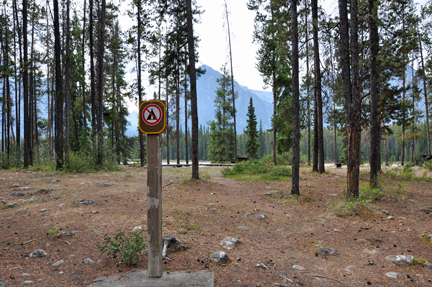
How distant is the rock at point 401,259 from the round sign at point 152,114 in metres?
4.45

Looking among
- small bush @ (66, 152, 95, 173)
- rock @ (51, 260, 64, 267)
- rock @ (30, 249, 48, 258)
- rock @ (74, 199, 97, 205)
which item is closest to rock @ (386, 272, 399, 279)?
rock @ (51, 260, 64, 267)

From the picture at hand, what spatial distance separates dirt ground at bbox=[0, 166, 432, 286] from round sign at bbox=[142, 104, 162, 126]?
7.51 feet

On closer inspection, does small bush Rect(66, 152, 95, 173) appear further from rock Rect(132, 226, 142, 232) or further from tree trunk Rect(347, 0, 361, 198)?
tree trunk Rect(347, 0, 361, 198)

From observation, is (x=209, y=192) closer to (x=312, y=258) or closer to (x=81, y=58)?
(x=312, y=258)

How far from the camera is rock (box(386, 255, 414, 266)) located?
3760 millimetres

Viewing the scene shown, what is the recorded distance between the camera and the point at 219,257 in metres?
3.87

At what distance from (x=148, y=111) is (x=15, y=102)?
31853 millimetres

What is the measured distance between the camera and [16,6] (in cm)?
1848

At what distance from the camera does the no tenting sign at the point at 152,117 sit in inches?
128

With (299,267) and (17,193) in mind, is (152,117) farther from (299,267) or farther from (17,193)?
(17,193)

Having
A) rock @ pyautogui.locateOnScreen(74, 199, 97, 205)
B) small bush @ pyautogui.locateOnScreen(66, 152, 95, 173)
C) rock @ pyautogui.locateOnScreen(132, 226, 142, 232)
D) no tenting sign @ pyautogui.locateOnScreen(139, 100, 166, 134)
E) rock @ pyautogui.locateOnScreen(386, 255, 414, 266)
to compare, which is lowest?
rock @ pyautogui.locateOnScreen(386, 255, 414, 266)

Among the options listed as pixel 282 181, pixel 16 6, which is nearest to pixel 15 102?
pixel 16 6

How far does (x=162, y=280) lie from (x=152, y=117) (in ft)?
7.41

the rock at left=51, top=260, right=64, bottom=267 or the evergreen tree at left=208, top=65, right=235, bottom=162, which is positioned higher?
the evergreen tree at left=208, top=65, right=235, bottom=162
